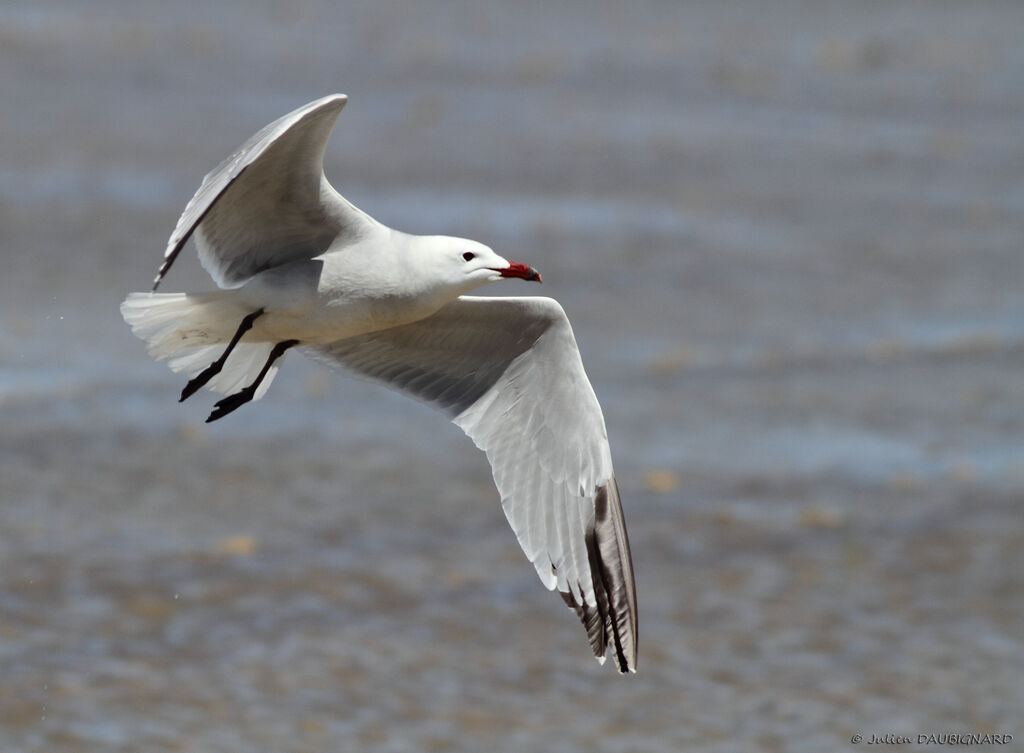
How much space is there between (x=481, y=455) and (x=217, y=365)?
3.90 meters

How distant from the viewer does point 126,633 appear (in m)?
7.51

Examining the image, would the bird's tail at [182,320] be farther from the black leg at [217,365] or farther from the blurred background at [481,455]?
the blurred background at [481,455]

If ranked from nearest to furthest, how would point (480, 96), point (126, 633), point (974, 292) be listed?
point (126, 633)
point (974, 292)
point (480, 96)

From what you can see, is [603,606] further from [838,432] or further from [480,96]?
[480,96]

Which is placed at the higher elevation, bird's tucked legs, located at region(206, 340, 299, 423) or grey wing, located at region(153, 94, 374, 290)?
grey wing, located at region(153, 94, 374, 290)

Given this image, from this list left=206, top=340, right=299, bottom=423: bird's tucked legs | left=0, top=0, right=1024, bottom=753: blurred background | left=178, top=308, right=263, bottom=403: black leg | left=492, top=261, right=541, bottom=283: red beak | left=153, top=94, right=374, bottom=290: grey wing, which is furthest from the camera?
left=0, top=0, right=1024, bottom=753: blurred background

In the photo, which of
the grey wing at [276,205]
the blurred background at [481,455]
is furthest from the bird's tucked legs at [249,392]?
the blurred background at [481,455]

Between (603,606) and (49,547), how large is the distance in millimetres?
3142

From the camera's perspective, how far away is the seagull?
218 inches

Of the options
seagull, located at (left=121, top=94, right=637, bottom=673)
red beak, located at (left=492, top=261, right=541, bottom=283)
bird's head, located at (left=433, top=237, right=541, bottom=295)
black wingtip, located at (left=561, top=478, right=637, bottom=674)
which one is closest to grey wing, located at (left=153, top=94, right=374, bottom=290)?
seagull, located at (left=121, top=94, right=637, bottom=673)

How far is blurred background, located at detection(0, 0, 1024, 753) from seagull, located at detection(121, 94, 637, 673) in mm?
1286

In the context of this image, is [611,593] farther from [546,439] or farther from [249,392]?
[249,392]

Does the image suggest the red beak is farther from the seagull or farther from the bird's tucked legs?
the bird's tucked legs

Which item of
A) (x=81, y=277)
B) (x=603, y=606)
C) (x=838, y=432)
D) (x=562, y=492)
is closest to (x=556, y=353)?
(x=562, y=492)
